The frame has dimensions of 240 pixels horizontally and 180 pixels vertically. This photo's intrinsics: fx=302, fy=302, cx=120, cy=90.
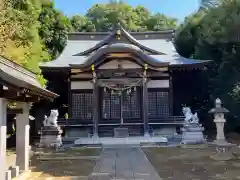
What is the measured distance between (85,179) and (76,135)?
966 centimetres

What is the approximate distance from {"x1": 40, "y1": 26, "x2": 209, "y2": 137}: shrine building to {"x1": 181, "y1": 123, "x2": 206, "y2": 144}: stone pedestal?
1806mm

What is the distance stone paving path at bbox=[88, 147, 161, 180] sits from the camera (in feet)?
22.2

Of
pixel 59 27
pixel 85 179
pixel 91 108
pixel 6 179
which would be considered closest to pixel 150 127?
pixel 91 108

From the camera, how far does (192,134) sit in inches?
532

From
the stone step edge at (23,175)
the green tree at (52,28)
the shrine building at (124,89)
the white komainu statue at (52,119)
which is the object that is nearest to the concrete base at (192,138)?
the shrine building at (124,89)

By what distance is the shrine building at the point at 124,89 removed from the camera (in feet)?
50.6

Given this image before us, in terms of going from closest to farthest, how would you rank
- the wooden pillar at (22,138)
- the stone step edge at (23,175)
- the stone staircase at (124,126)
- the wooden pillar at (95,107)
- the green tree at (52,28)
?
the stone step edge at (23,175)
the wooden pillar at (22,138)
the wooden pillar at (95,107)
the stone staircase at (124,126)
the green tree at (52,28)

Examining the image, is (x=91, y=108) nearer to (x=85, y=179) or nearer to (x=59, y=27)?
(x=85, y=179)

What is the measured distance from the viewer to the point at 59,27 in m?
26.4

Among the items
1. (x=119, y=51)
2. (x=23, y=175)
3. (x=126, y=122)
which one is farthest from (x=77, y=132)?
(x=23, y=175)

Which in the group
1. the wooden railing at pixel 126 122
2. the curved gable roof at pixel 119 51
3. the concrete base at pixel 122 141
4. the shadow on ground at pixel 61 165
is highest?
the curved gable roof at pixel 119 51

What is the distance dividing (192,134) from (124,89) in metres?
4.64

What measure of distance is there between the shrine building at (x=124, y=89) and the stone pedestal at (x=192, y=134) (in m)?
1.81

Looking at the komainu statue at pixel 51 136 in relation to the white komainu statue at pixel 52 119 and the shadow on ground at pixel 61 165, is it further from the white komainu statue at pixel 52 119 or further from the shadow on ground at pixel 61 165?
the shadow on ground at pixel 61 165
